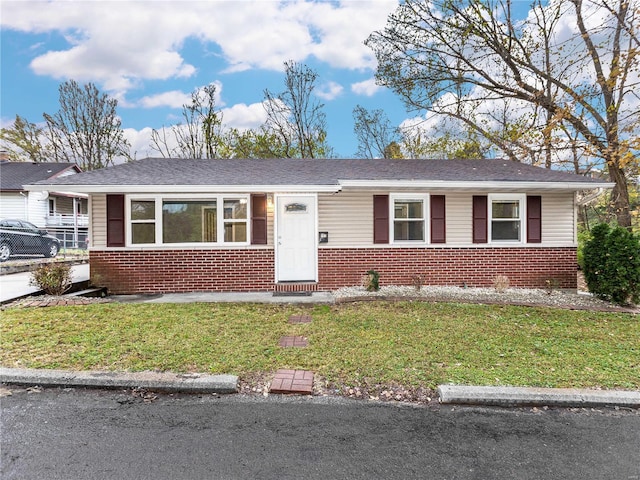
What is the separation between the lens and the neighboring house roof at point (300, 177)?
7.59m

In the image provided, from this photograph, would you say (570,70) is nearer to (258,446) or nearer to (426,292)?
(426,292)

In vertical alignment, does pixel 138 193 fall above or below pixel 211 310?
above

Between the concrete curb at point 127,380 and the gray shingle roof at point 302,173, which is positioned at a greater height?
the gray shingle roof at point 302,173

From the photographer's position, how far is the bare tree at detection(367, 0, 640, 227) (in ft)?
34.0

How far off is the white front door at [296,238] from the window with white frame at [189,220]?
0.82 meters

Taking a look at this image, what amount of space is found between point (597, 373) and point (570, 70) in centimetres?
1140

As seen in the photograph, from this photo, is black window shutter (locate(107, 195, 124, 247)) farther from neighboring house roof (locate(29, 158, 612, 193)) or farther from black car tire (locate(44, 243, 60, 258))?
black car tire (locate(44, 243, 60, 258))

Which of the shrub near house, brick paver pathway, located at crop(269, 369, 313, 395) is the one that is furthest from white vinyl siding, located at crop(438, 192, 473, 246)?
brick paver pathway, located at crop(269, 369, 313, 395)

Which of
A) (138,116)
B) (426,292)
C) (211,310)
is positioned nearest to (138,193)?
(211,310)

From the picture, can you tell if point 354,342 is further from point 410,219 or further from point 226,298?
point 410,219

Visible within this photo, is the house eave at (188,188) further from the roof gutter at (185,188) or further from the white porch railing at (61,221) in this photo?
the white porch railing at (61,221)

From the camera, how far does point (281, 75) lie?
66.3 feet

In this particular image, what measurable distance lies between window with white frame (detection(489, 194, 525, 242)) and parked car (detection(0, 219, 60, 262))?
15.6m

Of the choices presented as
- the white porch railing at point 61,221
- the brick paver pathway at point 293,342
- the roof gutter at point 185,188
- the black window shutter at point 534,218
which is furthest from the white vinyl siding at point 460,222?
the white porch railing at point 61,221
